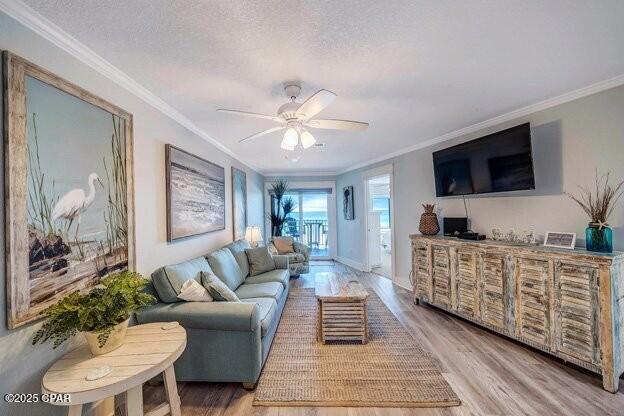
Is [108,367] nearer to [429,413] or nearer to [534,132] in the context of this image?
[429,413]

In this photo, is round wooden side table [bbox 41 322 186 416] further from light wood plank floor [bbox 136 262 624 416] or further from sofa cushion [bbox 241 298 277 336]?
sofa cushion [bbox 241 298 277 336]

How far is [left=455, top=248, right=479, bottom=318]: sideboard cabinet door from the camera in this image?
296cm

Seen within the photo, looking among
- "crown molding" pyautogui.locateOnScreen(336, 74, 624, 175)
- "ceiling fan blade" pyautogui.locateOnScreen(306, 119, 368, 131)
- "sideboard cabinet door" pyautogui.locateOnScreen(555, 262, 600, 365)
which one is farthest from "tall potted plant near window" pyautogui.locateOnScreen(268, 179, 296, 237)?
"sideboard cabinet door" pyautogui.locateOnScreen(555, 262, 600, 365)

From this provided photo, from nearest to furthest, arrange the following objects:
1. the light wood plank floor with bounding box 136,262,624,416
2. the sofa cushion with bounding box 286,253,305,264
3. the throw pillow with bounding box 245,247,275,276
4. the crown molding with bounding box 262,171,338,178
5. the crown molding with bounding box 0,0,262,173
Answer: the crown molding with bounding box 0,0,262,173 < the light wood plank floor with bounding box 136,262,624,416 < the throw pillow with bounding box 245,247,275,276 < the sofa cushion with bounding box 286,253,305,264 < the crown molding with bounding box 262,171,338,178

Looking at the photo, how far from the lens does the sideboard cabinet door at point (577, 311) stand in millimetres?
2059

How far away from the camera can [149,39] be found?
155 cm

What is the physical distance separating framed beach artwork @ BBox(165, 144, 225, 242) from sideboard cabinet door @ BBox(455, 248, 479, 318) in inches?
125

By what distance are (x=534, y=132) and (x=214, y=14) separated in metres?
3.25

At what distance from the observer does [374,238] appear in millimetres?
5961

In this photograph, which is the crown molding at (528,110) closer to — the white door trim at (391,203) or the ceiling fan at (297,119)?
the white door trim at (391,203)

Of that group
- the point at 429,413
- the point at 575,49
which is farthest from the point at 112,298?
the point at 575,49

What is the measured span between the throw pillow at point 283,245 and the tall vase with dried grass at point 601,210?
4414 millimetres

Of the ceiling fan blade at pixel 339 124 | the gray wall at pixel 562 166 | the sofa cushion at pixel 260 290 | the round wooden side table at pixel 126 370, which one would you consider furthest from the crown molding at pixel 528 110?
the round wooden side table at pixel 126 370

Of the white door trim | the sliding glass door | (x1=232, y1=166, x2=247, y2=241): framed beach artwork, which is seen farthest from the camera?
the sliding glass door
